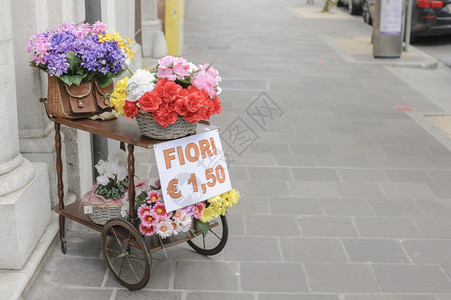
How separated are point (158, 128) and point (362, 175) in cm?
315

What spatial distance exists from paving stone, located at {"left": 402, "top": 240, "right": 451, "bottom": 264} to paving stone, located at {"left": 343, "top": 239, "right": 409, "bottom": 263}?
0.08m

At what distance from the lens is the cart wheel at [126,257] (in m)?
3.96

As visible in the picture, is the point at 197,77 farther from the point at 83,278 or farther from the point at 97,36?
the point at 83,278

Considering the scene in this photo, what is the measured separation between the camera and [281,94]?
9.63 meters

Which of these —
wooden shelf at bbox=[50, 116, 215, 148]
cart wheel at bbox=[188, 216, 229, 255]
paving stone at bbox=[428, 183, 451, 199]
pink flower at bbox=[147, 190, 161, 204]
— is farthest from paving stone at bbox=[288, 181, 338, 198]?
pink flower at bbox=[147, 190, 161, 204]

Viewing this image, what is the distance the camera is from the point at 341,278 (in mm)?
4293

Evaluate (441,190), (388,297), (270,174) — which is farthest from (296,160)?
(388,297)

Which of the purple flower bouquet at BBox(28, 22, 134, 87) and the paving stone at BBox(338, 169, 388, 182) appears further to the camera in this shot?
the paving stone at BBox(338, 169, 388, 182)

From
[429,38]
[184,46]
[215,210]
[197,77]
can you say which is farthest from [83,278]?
[429,38]

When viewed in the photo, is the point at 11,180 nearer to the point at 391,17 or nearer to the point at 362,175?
the point at 362,175

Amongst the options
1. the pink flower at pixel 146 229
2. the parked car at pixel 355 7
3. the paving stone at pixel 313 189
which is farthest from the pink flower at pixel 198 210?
the parked car at pixel 355 7

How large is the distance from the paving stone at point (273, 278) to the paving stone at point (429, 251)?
36.8 inches

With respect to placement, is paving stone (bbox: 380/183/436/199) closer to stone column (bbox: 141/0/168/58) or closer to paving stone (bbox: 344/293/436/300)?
paving stone (bbox: 344/293/436/300)

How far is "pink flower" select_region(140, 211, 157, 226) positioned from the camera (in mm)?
3967
